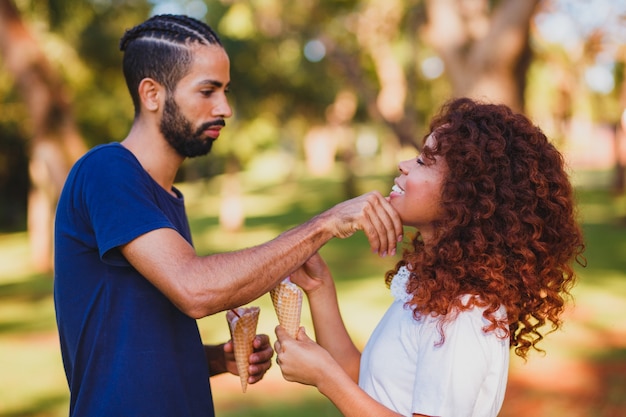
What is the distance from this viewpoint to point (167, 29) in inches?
95.6

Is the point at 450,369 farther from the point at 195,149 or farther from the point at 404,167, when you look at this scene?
the point at 195,149

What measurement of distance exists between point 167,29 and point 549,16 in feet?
81.1

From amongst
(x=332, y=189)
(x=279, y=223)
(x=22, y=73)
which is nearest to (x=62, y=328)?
(x=22, y=73)

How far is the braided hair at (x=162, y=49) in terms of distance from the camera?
2396 mm

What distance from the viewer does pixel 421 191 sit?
2229 mm

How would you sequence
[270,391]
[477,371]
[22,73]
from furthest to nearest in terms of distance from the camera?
[22,73] → [270,391] → [477,371]

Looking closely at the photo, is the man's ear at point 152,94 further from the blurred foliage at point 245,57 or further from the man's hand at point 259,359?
the blurred foliage at point 245,57

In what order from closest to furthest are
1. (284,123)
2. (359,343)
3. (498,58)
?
(498,58) < (359,343) < (284,123)

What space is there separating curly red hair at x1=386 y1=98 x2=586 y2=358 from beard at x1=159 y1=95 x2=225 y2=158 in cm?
78

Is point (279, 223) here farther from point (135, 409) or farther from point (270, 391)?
point (135, 409)

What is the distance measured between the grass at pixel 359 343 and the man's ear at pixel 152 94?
68.8 inches

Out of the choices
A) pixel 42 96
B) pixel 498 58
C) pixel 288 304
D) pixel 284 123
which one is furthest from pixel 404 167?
pixel 284 123

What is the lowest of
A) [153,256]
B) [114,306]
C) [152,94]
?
[114,306]

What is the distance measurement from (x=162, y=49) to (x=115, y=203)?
2.02 feet
